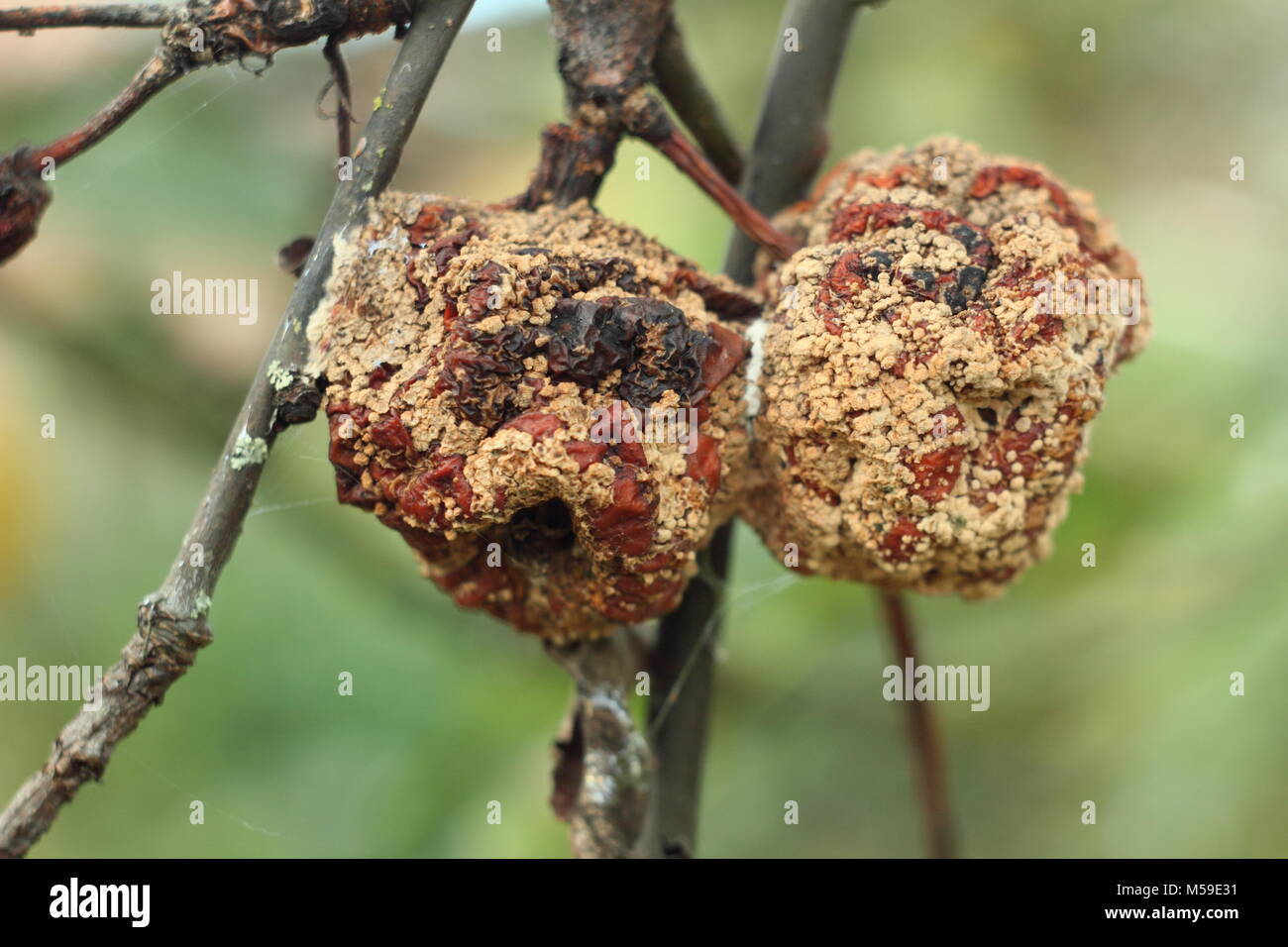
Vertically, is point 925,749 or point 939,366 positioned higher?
point 939,366

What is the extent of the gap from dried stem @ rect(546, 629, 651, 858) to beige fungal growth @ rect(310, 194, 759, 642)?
199 mm

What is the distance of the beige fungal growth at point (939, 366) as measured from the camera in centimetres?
91

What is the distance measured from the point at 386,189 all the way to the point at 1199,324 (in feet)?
5.75

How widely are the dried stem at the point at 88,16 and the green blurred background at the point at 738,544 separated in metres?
0.98

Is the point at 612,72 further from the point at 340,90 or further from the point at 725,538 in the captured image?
the point at 725,538

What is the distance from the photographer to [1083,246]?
100 centimetres

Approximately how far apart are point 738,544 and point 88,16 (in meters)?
1.49

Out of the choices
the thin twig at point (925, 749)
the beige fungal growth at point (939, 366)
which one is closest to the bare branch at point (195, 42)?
the beige fungal growth at point (939, 366)

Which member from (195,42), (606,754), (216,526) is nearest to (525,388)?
(216,526)

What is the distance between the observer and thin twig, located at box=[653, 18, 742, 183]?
115 cm

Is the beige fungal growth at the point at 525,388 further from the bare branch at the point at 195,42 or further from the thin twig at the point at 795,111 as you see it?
the thin twig at the point at 795,111

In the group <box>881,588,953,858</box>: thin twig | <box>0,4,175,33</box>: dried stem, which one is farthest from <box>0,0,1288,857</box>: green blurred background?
<box>0,4,175,33</box>: dried stem

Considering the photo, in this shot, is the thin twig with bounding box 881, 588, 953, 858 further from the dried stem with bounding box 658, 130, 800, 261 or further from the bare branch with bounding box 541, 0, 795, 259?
the bare branch with bounding box 541, 0, 795, 259

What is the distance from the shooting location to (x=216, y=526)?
2.72 feet
